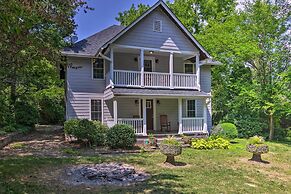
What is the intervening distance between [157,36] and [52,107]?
46.0ft

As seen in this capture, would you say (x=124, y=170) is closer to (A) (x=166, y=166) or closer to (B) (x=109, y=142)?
(A) (x=166, y=166)

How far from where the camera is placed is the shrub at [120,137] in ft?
42.4

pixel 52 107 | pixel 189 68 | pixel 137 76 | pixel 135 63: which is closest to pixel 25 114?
pixel 52 107

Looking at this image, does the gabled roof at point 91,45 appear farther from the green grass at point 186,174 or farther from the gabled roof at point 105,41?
→ the green grass at point 186,174

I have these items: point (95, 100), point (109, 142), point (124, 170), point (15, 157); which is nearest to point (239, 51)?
point (95, 100)

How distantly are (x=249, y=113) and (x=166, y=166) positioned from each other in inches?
514

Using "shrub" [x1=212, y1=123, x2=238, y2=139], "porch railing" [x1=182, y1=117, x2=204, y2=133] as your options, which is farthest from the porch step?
"shrub" [x1=212, y1=123, x2=238, y2=139]

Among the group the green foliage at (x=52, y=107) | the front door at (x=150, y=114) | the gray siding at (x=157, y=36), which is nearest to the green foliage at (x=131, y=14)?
the green foliage at (x=52, y=107)

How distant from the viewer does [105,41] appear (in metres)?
17.4

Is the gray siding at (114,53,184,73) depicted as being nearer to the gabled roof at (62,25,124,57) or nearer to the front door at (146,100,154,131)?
the gabled roof at (62,25,124,57)

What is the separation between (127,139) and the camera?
13055mm

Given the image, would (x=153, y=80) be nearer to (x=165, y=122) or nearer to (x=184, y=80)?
(x=184, y=80)

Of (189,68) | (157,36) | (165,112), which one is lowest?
(165,112)

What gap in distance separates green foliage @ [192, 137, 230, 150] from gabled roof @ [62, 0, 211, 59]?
5.99m
